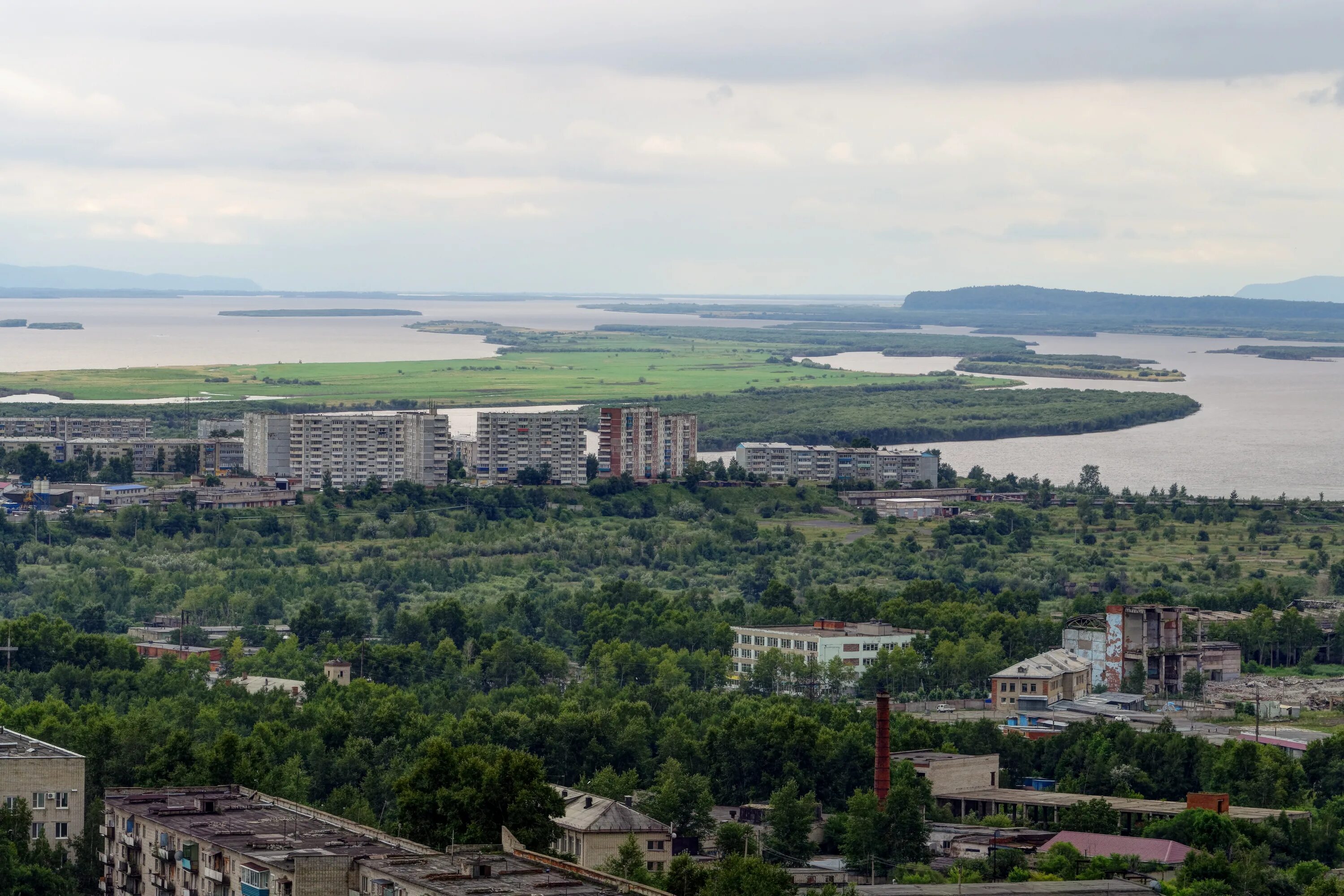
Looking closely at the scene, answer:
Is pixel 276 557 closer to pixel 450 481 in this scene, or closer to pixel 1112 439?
pixel 450 481

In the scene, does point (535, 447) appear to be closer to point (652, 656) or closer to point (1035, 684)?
point (652, 656)

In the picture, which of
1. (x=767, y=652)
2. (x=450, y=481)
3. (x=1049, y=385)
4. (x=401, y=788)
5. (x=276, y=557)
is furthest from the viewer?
(x=1049, y=385)

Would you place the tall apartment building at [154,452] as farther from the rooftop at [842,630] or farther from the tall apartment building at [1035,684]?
the tall apartment building at [1035,684]

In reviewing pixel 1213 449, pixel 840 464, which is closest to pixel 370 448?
pixel 840 464

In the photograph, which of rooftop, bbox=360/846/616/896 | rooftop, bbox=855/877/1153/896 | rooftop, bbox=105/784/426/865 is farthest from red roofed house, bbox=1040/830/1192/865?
rooftop, bbox=360/846/616/896

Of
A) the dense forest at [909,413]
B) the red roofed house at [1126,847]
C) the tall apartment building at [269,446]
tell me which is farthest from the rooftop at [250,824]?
the dense forest at [909,413]

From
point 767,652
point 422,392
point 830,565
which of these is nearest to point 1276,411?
point 422,392

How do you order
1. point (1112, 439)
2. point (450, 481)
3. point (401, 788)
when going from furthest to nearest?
1. point (1112, 439)
2. point (450, 481)
3. point (401, 788)

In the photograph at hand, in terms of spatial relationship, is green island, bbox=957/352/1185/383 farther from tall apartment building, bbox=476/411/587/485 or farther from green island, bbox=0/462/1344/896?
tall apartment building, bbox=476/411/587/485
